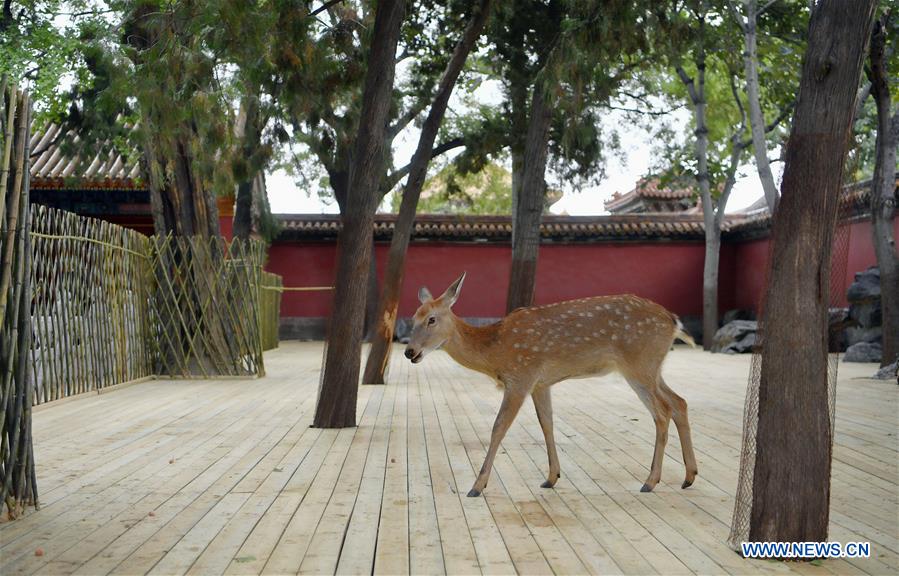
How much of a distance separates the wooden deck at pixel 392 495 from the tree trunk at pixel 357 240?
0.40 meters

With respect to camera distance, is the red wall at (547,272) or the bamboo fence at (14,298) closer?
the bamboo fence at (14,298)

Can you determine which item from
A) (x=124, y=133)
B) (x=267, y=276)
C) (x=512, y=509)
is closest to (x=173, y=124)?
(x=512, y=509)

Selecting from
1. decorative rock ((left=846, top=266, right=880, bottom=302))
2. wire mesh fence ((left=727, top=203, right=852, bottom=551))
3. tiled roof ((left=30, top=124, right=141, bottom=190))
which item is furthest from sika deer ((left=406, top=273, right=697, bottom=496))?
decorative rock ((left=846, top=266, right=880, bottom=302))

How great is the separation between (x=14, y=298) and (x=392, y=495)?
2007 millimetres

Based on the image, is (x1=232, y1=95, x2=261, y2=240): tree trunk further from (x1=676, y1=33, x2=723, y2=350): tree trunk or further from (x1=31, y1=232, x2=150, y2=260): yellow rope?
(x1=676, y1=33, x2=723, y2=350): tree trunk

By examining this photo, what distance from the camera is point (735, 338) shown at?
785 inches

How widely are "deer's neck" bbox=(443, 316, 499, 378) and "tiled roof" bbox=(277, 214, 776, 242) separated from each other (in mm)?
18009

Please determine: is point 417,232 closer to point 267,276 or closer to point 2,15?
point 267,276

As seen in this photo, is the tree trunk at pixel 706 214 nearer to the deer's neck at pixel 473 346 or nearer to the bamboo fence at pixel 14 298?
the deer's neck at pixel 473 346

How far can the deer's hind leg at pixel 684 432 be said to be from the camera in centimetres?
529

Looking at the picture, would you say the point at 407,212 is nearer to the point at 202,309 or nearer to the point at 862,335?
the point at 202,309

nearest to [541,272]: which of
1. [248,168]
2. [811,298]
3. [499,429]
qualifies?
[248,168]

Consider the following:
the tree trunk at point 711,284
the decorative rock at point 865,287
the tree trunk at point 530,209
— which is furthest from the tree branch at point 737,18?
the tree trunk at point 711,284

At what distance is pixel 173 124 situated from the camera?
855 cm
